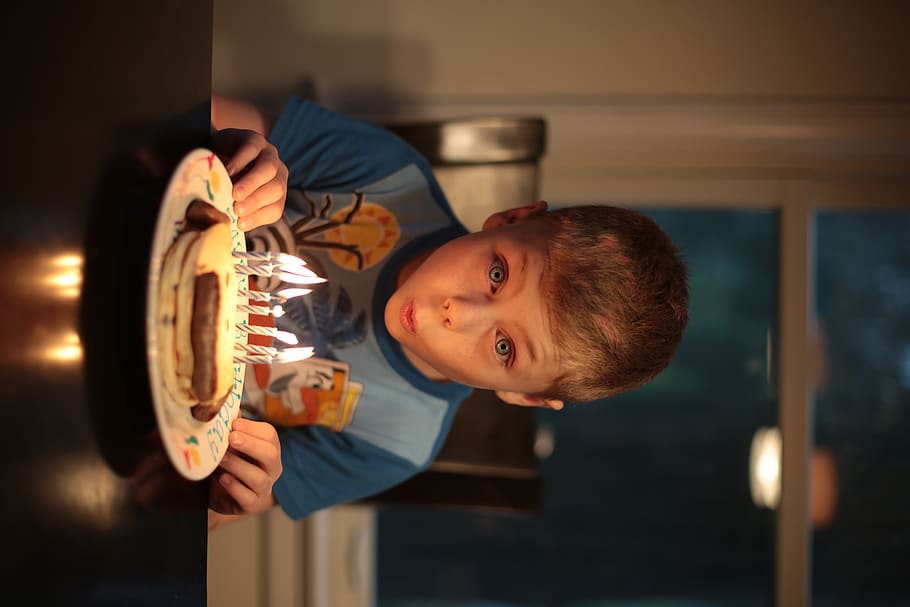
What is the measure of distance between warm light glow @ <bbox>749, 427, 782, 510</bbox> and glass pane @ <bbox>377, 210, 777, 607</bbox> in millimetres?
74

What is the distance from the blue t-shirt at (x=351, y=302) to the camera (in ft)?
2.31

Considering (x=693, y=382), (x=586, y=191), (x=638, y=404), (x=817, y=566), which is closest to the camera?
(x=586, y=191)

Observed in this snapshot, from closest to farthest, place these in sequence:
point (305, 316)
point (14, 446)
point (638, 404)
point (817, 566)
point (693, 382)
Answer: point (14, 446), point (305, 316), point (817, 566), point (693, 382), point (638, 404)

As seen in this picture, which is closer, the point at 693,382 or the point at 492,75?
the point at 492,75

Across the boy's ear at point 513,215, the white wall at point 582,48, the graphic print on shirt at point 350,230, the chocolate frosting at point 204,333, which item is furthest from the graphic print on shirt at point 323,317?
the white wall at point 582,48

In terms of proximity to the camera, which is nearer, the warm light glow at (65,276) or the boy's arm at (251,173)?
the warm light glow at (65,276)

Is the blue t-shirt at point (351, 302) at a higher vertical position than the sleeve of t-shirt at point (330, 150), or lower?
lower

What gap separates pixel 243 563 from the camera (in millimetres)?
1251

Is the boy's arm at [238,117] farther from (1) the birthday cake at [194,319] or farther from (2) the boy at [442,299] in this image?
(1) the birthday cake at [194,319]

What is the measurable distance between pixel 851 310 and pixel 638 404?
0.59 meters

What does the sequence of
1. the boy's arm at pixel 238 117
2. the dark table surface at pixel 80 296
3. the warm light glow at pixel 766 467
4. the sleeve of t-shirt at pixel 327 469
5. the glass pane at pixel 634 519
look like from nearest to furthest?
the dark table surface at pixel 80 296
the boy's arm at pixel 238 117
the sleeve of t-shirt at pixel 327 469
the warm light glow at pixel 766 467
the glass pane at pixel 634 519

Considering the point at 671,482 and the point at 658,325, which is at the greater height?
the point at 658,325

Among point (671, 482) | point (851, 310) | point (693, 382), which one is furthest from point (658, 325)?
point (671, 482)

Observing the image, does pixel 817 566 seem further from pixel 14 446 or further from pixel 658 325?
pixel 14 446
